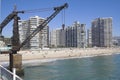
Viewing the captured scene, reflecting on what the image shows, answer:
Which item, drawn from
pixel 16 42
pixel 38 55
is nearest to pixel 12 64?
pixel 16 42

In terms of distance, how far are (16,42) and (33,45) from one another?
112 meters

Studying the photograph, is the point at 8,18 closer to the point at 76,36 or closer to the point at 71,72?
the point at 71,72

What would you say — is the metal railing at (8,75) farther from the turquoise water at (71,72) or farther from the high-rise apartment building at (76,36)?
the high-rise apartment building at (76,36)

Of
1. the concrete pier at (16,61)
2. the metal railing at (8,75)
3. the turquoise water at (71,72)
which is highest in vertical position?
the metal railing at (8,75)

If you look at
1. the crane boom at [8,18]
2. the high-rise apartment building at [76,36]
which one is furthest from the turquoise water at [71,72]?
the high-rise apartment building at [76,36]

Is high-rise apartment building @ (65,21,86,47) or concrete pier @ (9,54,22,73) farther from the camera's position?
high-rise apartment building @ (65,21,86,47)

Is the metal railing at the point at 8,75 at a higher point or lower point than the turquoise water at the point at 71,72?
higher

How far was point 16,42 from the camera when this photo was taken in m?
39.3

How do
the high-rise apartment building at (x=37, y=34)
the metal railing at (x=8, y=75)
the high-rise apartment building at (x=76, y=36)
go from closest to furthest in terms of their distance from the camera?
the metal railing at (x=8, y=75), the high-rise apartment building at (x=37, y=34), the high-rise apartment building at (x=76, y=36)

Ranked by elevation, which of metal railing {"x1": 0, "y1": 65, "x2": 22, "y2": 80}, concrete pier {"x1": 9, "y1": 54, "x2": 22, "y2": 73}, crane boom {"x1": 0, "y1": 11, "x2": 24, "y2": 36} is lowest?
concrete pier {"x1": 9, "y1": 54, "x2": 22, "y2": 73}

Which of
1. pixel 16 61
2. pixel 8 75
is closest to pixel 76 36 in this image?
pixel 16 61

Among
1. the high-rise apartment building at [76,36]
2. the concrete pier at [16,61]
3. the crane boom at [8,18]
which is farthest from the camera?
the high-rise apartment building at [76,36]

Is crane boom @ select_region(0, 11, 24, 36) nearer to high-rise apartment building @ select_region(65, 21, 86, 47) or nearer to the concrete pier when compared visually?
the concrete pier

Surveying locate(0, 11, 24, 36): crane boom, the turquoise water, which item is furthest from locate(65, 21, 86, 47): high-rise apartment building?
locate(0, 11, 24, 36): crane boom
